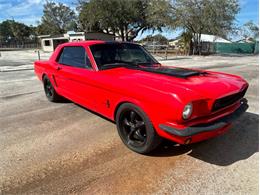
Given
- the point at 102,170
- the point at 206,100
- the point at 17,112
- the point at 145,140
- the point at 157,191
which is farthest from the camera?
the point at 17,112

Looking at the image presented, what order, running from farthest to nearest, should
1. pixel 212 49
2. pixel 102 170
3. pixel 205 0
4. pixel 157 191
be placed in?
pixel 212 49
pixel 205 0
pixel 102 170
pixel 157 191

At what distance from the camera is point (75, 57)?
4.51m

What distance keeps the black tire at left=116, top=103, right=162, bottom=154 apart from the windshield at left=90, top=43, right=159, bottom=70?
3.26 ft

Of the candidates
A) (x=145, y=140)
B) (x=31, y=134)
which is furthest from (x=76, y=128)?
(x=145, y=140)

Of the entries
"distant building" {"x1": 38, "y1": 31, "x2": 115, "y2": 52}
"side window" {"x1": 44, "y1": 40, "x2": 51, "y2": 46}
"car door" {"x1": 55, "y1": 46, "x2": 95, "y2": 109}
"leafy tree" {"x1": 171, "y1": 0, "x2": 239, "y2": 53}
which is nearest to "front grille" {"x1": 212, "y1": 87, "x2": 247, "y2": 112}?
"car door" {"x1": 55, "y1": 46, "x2": 95, "y2": 109}

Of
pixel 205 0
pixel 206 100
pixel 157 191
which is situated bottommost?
pixel 157 191

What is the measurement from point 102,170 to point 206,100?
1508mm

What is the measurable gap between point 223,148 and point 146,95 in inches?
58.0

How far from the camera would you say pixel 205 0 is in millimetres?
23672

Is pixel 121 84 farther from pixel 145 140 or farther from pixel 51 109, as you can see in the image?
pixel 51 109

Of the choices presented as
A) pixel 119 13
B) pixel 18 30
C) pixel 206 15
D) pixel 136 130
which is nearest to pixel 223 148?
pixel 136 130

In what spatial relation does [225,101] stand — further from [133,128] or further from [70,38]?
[70,38]

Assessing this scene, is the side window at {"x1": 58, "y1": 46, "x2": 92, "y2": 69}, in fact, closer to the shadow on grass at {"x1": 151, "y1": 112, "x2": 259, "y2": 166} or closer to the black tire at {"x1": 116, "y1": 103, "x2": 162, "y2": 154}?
the black tire at {"x1": 116, "y1": 103, "x2": 162, "y2": 154}

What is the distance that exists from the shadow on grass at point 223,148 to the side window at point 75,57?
1.93 m
